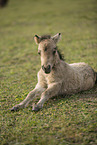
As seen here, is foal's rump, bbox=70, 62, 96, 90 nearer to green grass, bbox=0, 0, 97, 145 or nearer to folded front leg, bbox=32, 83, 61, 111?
green grass, bbox=0, 0, 97, 145

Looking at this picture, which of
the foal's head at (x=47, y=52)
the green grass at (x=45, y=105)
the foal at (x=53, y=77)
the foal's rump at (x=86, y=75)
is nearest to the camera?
the green grass at (x=45, y=105)

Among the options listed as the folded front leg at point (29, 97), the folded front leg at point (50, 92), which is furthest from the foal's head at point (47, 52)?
the folded front leg at point (29, 97)

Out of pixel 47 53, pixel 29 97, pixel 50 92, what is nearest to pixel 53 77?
pixel 50 92

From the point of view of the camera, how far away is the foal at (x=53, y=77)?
5.19 m

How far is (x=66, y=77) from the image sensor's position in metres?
5.93

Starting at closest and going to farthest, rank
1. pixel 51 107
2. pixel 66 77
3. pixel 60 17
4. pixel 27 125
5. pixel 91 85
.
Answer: pixel 27 125, pixel 51 107, pixel 66 77, pixel 91 85, pixel 60 17

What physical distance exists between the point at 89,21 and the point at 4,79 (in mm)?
14197

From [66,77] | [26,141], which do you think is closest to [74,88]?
[66,77]

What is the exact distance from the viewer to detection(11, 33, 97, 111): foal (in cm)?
519

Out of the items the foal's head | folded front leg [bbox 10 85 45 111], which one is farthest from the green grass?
the foal's head

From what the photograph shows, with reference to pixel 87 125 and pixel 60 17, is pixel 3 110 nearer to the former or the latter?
pixel 87 125

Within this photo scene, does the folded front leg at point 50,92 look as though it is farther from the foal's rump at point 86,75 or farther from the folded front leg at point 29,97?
the foal's rump at point 86,75

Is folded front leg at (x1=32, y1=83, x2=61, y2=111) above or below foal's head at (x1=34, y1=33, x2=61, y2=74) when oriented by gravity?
below

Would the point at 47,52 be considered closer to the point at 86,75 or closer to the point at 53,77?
the point at 53,77
